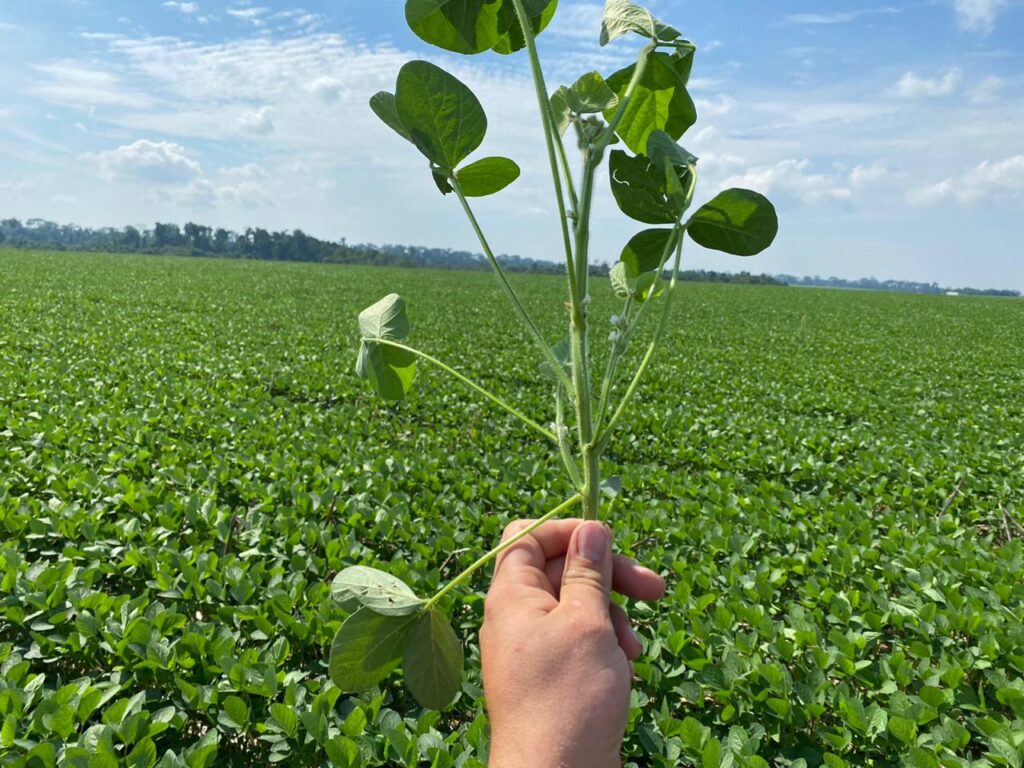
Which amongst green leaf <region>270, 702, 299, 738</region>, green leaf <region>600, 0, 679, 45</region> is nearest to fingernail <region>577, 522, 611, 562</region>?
green leaf <region>600, 0, 679, 45</region>

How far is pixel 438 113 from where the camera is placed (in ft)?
2.45

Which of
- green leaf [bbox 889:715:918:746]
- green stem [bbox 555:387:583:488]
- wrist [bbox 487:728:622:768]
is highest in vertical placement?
green stem [bbox 555:387:583:488]

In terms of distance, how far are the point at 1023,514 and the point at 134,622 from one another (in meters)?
6.02

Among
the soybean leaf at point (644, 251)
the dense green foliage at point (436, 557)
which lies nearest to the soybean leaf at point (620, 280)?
the soybean leaf at point (644, 251)

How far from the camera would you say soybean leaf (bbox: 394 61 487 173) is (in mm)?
725

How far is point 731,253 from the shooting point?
0.90m

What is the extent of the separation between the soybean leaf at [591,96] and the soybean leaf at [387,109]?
0.19 metres

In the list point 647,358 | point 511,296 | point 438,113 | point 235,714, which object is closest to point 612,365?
point 647,358

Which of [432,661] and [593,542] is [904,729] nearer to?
[593,542]

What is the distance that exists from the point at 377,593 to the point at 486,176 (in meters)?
0.55

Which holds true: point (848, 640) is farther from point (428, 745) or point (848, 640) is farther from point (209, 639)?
point (209, 639)

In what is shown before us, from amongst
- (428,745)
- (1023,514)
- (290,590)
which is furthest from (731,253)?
(1023,514)

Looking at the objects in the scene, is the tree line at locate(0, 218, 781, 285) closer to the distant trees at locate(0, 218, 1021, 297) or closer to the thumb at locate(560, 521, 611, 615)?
Answer: the distant trees at locate(0, 218, 1021, 297)

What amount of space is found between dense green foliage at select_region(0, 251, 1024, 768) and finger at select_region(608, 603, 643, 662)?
1171 mm
